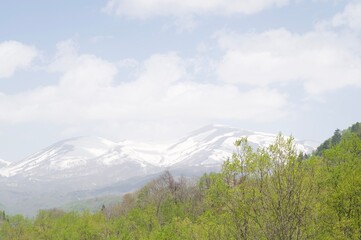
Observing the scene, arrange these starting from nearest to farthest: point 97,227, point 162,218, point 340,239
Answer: point 340,239 < point 97,227 < point 162,218

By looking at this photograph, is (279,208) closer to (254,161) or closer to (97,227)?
(254,161)

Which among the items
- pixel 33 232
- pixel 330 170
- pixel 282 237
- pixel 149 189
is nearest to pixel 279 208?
pixel 282 237

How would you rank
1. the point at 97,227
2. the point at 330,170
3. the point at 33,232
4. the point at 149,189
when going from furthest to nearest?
1. the point at 149,189
2. the point at 33,232
3. the point at 97,227
4. the point at 330,170

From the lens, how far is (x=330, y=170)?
49844 millimetres

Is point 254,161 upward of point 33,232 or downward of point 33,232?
upward

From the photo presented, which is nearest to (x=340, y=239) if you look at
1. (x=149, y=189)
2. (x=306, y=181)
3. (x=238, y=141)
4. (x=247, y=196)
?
(x=306, y=181)

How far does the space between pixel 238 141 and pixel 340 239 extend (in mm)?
13819

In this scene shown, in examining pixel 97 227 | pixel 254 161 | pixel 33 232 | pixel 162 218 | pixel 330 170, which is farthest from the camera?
pixel 33 232

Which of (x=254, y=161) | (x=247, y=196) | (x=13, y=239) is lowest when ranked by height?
(x=13, y=239)

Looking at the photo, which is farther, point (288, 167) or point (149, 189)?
point (149, 189)

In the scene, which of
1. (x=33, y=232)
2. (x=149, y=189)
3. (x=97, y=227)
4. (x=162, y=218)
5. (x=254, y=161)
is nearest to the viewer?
(x=254, y=161)

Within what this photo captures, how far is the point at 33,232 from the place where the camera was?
115812 millimetres

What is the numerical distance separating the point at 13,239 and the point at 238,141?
10516cm

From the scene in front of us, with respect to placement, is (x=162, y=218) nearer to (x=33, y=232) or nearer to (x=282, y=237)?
(x=33, y=232)
